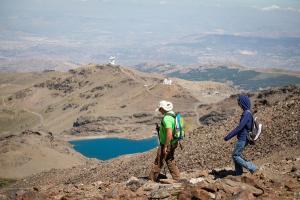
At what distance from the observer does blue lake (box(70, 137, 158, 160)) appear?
114 m

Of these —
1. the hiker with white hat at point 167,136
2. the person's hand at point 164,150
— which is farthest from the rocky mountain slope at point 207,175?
the person's hand at point 164,150

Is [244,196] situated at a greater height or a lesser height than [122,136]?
greater

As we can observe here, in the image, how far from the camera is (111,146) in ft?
401

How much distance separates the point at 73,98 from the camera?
156 m

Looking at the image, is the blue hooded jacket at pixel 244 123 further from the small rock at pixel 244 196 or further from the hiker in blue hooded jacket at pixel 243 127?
the small rock at pixel 244 196

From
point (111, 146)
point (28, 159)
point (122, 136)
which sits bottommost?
point (111, 146)

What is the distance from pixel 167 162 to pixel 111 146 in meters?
107

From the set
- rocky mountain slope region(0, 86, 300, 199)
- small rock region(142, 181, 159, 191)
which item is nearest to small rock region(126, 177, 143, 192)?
rocky mountain slope region(0, 86, 300, 199)

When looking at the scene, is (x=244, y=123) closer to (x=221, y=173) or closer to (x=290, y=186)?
(x=290, y=186)

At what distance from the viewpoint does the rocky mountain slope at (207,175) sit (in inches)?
547

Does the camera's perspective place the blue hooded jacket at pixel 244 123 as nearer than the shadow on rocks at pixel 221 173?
Yes

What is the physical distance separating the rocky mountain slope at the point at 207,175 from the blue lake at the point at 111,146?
70.8 m

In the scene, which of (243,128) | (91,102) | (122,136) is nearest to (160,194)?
(243,128)

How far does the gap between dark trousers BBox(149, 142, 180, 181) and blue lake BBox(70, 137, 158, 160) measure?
313 feet
